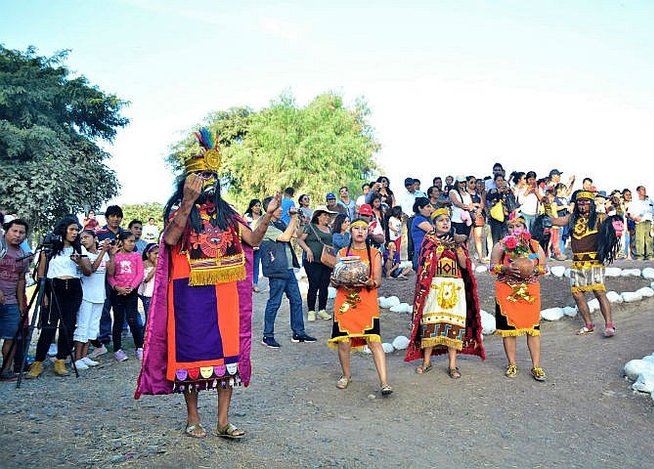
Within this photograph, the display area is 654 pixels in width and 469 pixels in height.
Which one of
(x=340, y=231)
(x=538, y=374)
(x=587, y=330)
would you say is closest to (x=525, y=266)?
(x=538, y=374)

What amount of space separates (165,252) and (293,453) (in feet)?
6.06

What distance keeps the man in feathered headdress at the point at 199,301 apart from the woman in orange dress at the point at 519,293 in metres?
3.60

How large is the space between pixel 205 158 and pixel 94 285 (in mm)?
4056

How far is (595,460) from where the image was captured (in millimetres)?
5145

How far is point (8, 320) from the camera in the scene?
7.34 meters

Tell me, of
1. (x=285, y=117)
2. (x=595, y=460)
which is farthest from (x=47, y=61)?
(x=595, y=460)

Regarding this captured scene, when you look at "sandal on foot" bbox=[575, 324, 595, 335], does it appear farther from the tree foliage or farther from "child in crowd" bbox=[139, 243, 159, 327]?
the tree foliage

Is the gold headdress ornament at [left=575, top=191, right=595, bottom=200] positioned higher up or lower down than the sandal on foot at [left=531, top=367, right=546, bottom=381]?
higher up

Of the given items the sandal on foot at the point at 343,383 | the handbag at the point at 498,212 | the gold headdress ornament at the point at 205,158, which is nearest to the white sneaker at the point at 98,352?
the sandal on foot at the point at 343,383

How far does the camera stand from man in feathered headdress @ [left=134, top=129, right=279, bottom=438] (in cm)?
477

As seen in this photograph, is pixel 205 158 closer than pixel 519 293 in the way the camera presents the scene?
Yes

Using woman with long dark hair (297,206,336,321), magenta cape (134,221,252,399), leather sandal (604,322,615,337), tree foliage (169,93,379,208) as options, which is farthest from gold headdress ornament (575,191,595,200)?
tree foliage (169,93,379,208)

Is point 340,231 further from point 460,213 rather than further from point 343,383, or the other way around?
point 460,213

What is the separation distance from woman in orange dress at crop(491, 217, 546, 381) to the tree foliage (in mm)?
24894
